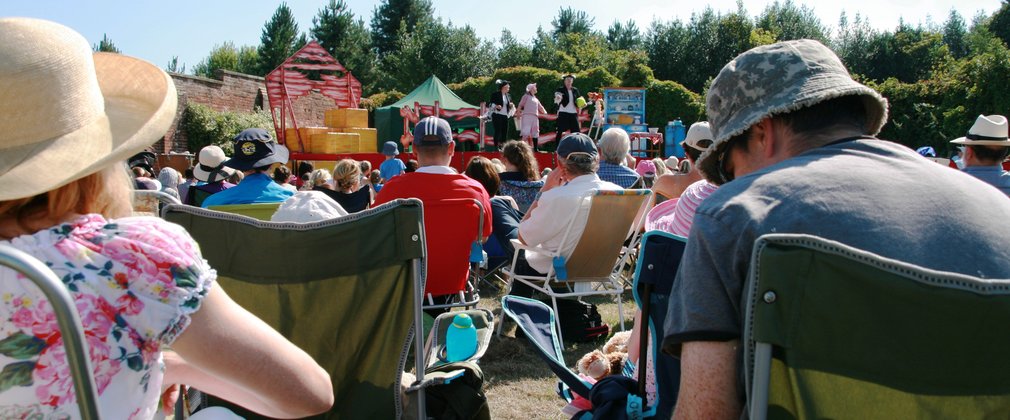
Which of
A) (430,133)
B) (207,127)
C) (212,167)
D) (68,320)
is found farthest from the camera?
(207,127)

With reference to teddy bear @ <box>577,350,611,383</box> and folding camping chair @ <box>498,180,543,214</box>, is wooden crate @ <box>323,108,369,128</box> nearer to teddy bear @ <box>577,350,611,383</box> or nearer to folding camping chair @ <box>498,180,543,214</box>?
folding camping chair @ <box>498,180,543,214</box>

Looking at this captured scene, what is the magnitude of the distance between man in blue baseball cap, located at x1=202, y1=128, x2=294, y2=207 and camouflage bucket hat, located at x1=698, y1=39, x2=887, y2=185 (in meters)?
3.42

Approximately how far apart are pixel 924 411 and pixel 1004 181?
4.41m

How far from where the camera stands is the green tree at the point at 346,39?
45188mm

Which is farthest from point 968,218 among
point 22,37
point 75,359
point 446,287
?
point 446,287

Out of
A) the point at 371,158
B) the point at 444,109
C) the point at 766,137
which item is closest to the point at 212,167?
the point at 766,137

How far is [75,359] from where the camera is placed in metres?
1.04

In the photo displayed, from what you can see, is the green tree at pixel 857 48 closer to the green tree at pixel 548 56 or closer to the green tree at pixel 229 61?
the green tree at pixel 548 56

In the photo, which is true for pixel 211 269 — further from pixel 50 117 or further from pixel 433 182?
pixel 433 182

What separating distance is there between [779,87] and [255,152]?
12.9 ft

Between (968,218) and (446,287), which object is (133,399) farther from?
(446,287)

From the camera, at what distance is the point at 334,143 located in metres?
17.2

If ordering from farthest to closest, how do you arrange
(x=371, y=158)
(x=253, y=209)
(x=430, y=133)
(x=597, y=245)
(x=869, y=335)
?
(x=371, y=158) → (x=597, y=245) → (x=430, y=133) → (x=253, y=209) → (x=869, y=335)

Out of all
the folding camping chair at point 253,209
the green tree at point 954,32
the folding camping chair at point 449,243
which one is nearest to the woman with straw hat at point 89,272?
the folding camping chair at point 253,209
